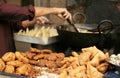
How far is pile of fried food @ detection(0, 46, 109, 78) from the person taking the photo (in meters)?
2.20

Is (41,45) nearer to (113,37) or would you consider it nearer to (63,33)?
(63,33)

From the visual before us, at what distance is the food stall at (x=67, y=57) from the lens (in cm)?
225

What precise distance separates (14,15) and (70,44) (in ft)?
2.07

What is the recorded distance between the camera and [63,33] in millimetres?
2959

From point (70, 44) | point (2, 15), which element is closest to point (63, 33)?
point (70, 44)

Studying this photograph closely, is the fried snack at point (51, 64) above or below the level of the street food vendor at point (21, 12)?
below

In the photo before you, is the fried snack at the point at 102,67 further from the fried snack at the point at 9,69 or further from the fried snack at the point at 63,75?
the fried snack at the point at 9,69

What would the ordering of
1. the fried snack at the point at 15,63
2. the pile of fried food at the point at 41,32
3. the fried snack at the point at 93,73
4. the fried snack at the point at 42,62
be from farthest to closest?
1. the pile of fried food at the point at 41,32
2. the fried snack at the point at 42,62
3. the fried snack at the point at 15,63
4. the fried snack at the point at 93,73

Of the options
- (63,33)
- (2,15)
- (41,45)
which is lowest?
(41,45)

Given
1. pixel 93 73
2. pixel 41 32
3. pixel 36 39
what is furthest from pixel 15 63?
pixel 41 32

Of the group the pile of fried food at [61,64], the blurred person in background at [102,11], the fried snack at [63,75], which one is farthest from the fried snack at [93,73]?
the blurred person in background at [102,11]

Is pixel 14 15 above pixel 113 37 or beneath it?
above

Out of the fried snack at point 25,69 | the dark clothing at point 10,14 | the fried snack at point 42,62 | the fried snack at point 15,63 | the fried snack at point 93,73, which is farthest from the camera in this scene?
the dark clothing at point 10,14

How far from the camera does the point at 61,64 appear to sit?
248cm
